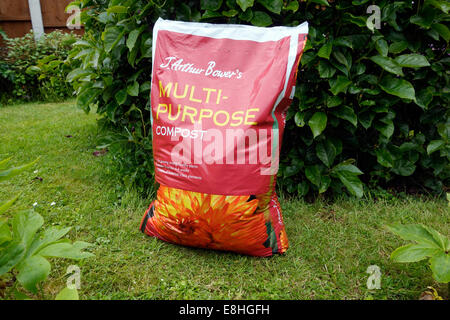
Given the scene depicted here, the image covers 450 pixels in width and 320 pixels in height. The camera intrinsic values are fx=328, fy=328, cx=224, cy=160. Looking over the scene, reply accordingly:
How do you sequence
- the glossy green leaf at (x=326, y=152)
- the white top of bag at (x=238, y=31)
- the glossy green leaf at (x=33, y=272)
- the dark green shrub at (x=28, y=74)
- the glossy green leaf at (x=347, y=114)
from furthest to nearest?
the dark green shrub at (x=28, y=74) → the glossy green leaf at (x=326, y=152) → the glossy green leaf at (x=347, y=114) → the white top of bag at (x=238, y=31) → the glossy green leaf at (x=33, y=272)

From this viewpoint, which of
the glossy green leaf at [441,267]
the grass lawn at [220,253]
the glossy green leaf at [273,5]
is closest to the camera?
the glossy green leaf at [441,267]

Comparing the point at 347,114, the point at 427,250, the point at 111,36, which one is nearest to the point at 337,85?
the point at 347,114

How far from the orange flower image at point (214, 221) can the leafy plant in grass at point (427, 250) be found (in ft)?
1.74

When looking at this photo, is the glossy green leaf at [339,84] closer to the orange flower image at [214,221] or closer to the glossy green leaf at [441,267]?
the orange flower image at [214,221]

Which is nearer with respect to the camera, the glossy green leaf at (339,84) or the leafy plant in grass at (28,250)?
the leafy plant in grass at (28,250)

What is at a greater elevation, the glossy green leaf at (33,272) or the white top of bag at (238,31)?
the white top of bag at (238,31)

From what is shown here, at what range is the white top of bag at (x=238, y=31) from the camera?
56.2 inches

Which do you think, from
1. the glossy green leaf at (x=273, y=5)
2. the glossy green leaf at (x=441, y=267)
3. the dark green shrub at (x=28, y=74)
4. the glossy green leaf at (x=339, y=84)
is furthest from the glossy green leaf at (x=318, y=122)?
the dark green shrub at (x=28, y=74)

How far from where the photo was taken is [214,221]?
138cm

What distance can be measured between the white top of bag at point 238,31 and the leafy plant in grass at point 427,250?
896 millimetres

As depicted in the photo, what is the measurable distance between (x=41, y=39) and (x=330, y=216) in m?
4.98

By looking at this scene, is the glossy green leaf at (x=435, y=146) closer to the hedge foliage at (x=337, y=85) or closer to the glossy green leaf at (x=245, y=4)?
the hedge foliage at (x=337, y=85)

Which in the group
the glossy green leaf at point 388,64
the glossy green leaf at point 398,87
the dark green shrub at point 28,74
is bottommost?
the dark green shrub at point 28,74
